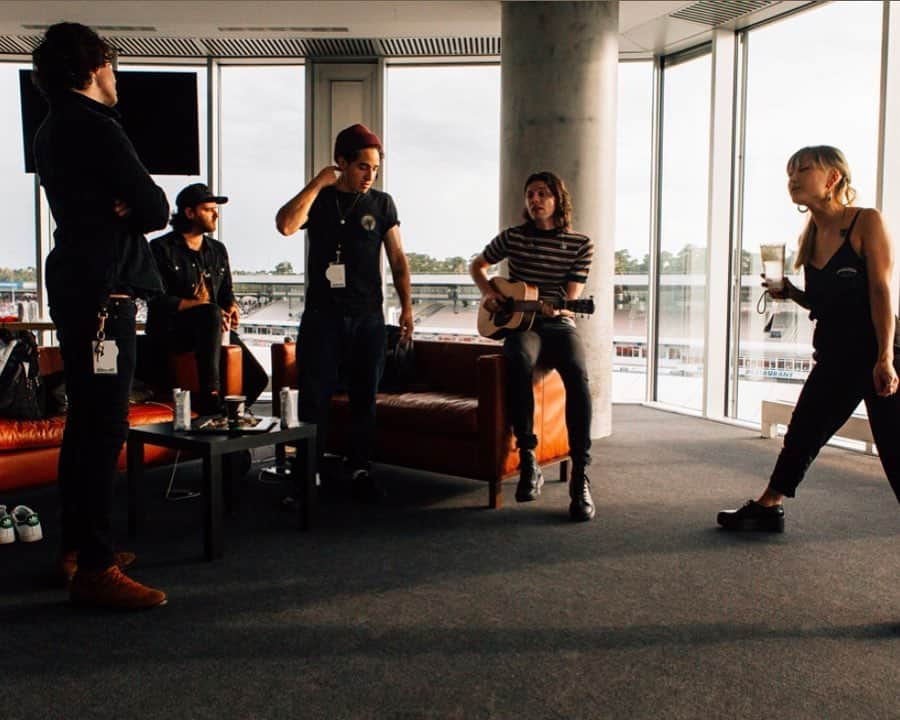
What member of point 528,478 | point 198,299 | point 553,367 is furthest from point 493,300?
point 198,299

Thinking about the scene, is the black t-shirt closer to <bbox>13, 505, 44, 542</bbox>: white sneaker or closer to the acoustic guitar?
the acoustic guitar

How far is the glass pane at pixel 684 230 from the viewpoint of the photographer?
21.6 feet

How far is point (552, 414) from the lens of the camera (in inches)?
157

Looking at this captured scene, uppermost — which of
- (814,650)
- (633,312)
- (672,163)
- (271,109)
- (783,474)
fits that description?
(271,109)

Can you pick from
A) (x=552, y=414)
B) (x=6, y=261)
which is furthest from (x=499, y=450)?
(x=6, y=261)

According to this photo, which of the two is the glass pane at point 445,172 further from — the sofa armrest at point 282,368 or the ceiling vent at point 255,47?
the sofa armrest at point 282,368

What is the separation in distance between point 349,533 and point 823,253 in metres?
2.06

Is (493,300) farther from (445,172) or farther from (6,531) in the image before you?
(445,172)

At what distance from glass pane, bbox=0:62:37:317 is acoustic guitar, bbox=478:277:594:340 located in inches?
191

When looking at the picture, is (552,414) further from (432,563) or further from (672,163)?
(672,163)

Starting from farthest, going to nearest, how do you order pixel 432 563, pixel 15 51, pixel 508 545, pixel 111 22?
pixel 15 51
pixel 111 22
pixel 508 545
pixel 432 563

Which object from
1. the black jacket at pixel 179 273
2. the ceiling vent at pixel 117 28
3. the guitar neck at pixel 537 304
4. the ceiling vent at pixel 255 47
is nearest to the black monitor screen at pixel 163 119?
the ceiling vent at pixel 117 28

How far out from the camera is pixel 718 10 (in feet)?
18.6

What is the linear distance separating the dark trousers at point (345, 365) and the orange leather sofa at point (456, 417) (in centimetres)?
24
